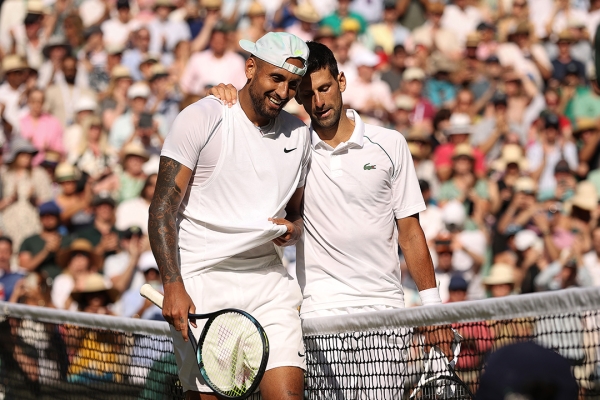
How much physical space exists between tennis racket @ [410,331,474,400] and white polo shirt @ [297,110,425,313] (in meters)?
0.69

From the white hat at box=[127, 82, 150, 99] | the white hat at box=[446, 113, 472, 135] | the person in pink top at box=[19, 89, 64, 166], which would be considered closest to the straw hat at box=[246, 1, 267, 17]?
the white hat at box=[127, 82, 150, 99]

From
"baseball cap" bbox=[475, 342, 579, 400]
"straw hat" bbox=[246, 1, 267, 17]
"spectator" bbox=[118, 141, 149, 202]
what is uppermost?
"baseball cap" bbox=[475, 342, 579, 400]

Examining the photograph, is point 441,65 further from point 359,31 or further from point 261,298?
point 261,298

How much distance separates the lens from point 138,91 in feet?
48.1

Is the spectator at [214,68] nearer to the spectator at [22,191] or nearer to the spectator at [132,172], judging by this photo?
the spectator at [132,172]

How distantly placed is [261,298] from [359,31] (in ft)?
36.5

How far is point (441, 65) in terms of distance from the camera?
15.0m

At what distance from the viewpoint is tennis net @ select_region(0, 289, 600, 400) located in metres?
4.59

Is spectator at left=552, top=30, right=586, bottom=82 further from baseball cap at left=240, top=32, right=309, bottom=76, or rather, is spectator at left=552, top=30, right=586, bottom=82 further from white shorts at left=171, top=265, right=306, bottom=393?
white shorts at left=171, top=265, right=306, bottom=393

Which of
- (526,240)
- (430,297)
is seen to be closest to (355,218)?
(430,297)

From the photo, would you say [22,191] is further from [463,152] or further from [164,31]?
[463,152]

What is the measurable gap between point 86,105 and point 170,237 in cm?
1002

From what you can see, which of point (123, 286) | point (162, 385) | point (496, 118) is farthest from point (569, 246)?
point (162, 385)

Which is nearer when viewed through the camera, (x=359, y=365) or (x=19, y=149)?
(x=359, y=365)
